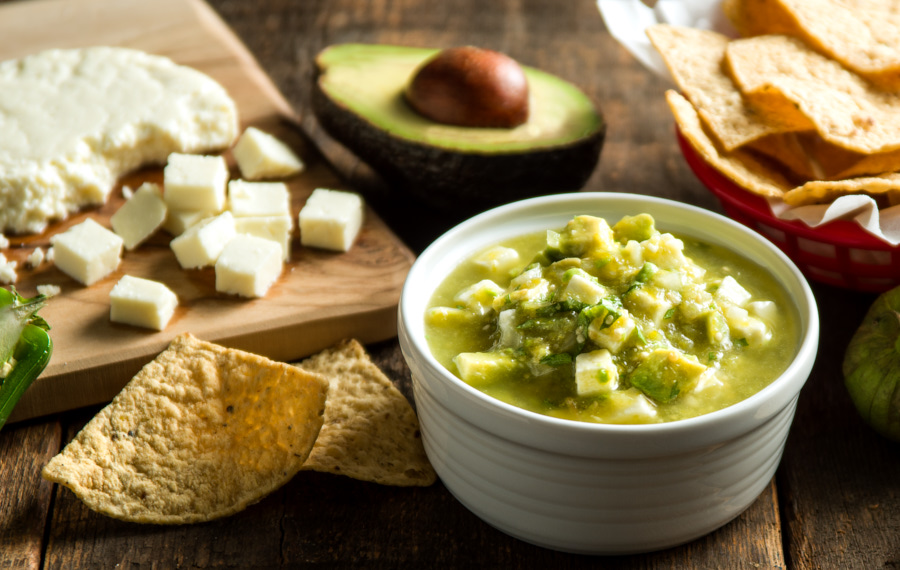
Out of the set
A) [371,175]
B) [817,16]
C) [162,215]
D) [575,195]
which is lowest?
[371,175]

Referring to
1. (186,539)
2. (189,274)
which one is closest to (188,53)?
(189,274)

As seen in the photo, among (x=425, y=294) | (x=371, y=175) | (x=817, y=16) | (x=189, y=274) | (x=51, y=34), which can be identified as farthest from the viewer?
(x=51, y=34)

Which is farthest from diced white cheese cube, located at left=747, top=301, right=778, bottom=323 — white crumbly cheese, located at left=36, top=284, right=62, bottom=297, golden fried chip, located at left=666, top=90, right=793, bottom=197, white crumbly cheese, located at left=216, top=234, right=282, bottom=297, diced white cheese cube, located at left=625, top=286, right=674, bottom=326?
white crumbly cheese, located at left=36, top=284, right=62, bottom=297

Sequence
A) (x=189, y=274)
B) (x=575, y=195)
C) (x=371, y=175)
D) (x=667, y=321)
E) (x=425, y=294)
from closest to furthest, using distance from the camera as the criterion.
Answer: (x=667, y=321) → (x=425, y=294) → (x=575, y=195) → (x=189, y=274) → (x=371, y=175)

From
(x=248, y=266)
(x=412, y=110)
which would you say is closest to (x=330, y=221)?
(x=248, y=266)

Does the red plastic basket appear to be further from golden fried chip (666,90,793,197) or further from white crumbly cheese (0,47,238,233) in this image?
white crumbly cheese (0,47,238,233)

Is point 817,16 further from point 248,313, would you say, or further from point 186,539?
point 186,539

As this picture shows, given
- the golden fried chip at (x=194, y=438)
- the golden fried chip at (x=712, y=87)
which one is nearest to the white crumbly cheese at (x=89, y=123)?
the golden fried chip at (x=194, y=438)
